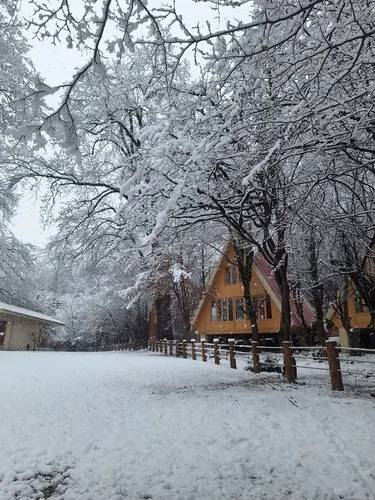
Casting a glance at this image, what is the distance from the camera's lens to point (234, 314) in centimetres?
2330

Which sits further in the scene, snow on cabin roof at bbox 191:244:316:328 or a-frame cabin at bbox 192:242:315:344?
a-frame cabin at bbox 192:242:315:344

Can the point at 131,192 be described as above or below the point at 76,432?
above

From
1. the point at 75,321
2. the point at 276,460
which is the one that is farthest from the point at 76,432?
the point at 75,321

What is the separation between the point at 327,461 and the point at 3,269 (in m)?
22.8

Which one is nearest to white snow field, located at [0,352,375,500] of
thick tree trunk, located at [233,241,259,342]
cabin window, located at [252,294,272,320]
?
thick tree trunk, located at [233,241,259,342]

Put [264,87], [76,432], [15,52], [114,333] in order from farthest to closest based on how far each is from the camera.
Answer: [114,333] < [15,52] < [264,87] < [76,432]

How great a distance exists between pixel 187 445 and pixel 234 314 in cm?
1924

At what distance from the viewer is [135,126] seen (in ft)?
65.6

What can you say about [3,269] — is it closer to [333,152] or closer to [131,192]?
[131,192]

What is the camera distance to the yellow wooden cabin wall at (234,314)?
70.3 ft

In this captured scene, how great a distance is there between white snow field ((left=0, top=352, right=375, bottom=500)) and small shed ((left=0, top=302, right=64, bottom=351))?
19.1 m

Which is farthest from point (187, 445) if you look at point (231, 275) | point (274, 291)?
point (231, 275)

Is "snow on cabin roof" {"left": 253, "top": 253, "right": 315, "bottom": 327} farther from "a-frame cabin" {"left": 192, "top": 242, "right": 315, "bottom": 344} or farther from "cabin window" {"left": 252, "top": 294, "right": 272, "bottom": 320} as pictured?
"cabin window" {"left": 252, "top": 294, "right": 272, "bottom": 320}

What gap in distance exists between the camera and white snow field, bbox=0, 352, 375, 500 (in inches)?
131
